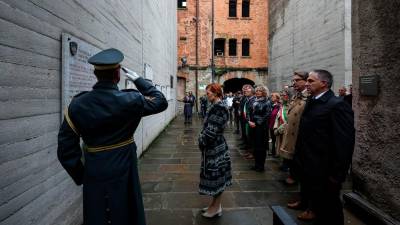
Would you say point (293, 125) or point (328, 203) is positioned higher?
point (293, 125)

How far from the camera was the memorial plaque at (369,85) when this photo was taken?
4500 millimetres

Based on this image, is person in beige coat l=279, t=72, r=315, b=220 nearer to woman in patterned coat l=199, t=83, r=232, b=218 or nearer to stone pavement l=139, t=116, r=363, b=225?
stone pavement l=139, t=116, r=363, b=225

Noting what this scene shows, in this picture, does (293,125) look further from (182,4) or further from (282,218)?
(182,4)

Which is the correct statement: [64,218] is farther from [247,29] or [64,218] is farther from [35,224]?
[247,29]

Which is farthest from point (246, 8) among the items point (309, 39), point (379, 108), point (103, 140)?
point (103, 140)

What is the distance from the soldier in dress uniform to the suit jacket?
2.05 meters

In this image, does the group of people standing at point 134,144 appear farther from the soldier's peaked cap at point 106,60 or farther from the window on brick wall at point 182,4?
the window on brick wall at point 182,4

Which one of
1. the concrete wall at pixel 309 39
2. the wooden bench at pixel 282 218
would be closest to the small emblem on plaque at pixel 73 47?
the wooden bench at pixel 282 218

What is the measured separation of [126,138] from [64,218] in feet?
5.95

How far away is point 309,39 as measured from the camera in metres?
14.2

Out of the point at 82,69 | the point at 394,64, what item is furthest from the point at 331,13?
the point at 82,69

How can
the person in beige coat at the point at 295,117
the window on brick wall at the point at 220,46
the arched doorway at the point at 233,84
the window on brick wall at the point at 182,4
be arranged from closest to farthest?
the person in beige coat at the point at 295,117
the window on brick wall at the point at 182,4
the window on brick wall at the point at 220,46
the arched doorway at the point at 233,84

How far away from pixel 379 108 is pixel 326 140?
4.26 feet

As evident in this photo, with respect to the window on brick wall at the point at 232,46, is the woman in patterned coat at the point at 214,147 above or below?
below
